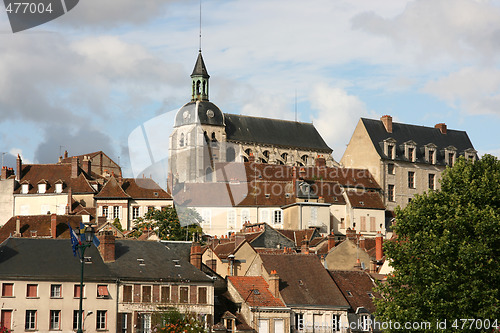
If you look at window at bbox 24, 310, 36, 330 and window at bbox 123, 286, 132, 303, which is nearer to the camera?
window at bbox 24, 310, 36, 330

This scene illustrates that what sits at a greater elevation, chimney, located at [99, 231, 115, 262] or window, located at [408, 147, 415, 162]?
window, located at [408, 147, 415, 162]

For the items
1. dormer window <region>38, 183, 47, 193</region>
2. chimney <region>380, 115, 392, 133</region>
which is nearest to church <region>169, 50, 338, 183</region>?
chimney <region>380, 115, 392, 133</region>

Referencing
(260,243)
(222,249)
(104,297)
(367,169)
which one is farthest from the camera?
(367,169)

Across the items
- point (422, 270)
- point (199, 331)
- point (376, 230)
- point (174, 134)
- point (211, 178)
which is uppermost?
point (174, 134)

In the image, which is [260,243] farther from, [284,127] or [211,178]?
[284,127]

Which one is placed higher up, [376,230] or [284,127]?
[284,127]

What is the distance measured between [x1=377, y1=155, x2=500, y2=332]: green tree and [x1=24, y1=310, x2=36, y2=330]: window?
1511 centimetres

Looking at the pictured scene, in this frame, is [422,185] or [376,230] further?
[422,185]

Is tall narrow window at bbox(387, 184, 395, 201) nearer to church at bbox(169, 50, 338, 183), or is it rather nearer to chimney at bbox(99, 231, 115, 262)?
church at bbox(169, 50, 338, 183)

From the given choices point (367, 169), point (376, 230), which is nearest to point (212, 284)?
point (376, 230)

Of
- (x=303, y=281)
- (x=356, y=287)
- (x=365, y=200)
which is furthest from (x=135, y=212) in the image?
(x=303, y=281)

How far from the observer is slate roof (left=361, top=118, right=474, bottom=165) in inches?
3890

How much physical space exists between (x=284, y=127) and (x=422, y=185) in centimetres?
2730

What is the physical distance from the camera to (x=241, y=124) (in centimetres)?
11844
